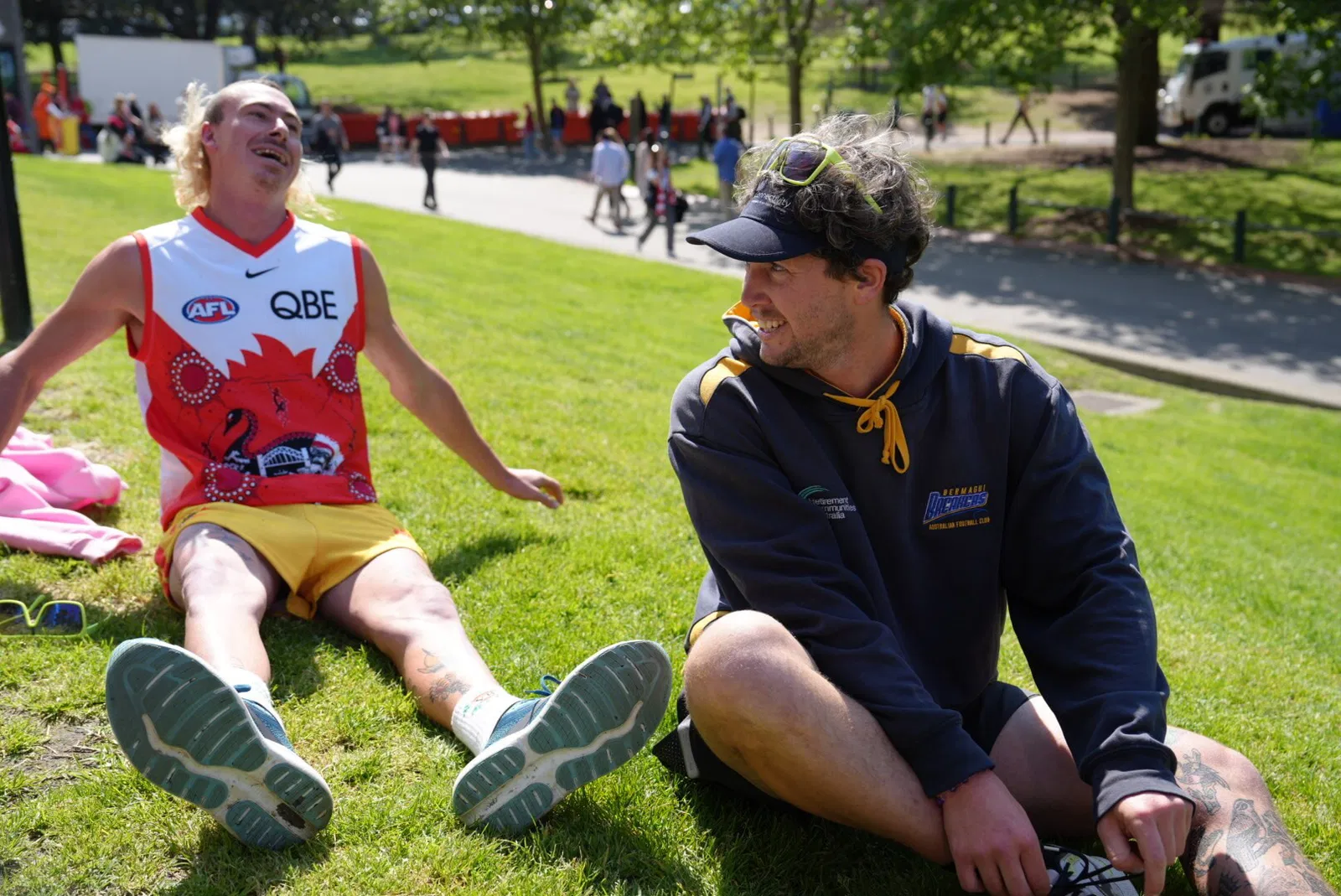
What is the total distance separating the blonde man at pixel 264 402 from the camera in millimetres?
3385

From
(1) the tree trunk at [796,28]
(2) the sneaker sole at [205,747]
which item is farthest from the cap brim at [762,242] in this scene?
(1) the tree trunk at [796,28]

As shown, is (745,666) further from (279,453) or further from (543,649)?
(279,453)

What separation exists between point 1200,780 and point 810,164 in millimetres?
1583

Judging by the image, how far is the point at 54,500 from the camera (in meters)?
4.58

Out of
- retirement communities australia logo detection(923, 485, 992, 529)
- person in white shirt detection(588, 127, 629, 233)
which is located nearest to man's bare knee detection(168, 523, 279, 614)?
retirement communities australia logo detection(923, 485, 992, 529)

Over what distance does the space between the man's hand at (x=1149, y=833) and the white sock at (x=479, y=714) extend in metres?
1.40

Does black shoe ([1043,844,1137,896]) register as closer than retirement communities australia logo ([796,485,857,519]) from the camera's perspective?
Yes

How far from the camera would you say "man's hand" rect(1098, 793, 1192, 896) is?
234cm

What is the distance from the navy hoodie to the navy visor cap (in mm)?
215

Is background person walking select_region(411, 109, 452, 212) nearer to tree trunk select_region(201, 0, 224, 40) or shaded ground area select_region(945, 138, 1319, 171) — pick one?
shaded ground area select_region(945, 138, 1319, 171)

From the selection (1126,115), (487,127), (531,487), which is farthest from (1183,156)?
(531,487)

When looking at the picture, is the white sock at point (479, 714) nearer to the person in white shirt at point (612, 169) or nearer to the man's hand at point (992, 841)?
the man's hand at point (992, 841)

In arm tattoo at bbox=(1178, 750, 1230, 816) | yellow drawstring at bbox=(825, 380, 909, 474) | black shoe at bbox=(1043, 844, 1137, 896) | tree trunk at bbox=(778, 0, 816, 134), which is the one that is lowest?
black shoe at bbox=(1043, 844, 1137, 896)

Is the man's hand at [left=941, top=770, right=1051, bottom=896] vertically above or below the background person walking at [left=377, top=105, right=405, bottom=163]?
below
